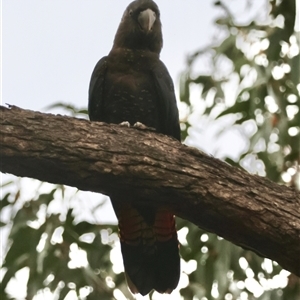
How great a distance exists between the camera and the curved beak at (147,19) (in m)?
3.16

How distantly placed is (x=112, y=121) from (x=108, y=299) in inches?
38.6

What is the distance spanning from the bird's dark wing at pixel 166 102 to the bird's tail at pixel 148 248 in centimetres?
46

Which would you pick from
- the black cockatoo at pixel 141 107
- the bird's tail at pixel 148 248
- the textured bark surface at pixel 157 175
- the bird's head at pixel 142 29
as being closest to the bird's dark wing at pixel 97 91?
the black cockatoo at pixel 141 107

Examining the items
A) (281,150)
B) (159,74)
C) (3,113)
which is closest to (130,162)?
(3,113)

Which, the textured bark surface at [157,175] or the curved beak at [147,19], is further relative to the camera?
the curved beak at [147,19]

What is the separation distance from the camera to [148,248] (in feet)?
9.07

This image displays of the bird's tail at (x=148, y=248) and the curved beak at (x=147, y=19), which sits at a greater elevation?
the curved beak at (x=147, y=19)

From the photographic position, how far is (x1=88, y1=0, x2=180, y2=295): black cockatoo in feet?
8.87

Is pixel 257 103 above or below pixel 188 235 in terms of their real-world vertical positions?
above

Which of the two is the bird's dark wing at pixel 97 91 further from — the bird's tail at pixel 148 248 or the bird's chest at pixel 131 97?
the bird's tail at pixel 148 248

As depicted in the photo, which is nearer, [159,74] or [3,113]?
[3,113]

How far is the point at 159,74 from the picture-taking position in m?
2.99

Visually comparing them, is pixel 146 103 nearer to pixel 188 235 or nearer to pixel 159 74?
pixel 159 74

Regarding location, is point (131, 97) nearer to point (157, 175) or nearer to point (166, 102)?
point (166, 102)
